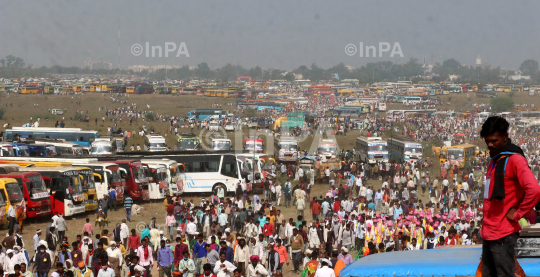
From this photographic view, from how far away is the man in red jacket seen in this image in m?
3.73

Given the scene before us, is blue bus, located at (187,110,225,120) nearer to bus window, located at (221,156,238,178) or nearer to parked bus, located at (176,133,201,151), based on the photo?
parked bus, located at (176,133,201,151)

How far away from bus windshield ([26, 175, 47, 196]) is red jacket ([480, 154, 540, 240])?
18.7m

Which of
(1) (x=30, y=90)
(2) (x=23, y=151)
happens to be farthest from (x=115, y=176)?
(1) (x=30, y=90)

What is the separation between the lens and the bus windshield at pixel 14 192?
18.9 meters

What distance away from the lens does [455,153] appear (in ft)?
135

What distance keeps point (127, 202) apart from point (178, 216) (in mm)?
2830

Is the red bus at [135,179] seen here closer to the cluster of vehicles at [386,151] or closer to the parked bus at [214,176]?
the parked bus at [214,176]

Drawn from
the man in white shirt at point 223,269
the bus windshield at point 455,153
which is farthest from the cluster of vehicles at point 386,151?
the man in white shirt at point 223,269

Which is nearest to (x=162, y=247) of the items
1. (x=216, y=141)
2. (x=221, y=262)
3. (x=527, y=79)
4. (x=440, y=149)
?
(x=221, y=262)

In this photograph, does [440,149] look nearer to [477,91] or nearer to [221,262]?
[221,262]

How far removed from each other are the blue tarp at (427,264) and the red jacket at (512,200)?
0.82 metres

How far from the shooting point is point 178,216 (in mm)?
18547

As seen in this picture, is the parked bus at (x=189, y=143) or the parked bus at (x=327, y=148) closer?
the parked bus at (x=327, y=148)

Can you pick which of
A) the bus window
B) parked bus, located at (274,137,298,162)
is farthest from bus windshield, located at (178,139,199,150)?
the bus window
